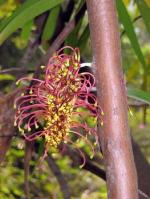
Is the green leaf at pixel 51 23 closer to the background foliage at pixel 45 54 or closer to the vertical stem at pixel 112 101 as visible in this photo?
the background foliage at pixel 45 54

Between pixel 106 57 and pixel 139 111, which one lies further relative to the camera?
pixel 139 111

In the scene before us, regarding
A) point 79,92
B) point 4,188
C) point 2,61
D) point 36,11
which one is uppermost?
point 2,61

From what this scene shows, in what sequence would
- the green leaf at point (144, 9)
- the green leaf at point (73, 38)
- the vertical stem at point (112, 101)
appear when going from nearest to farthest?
1. the vertical stem at point (112, 101)
2. the green leaf at point (144, 9)
3. the green leaf at point (73, 38)

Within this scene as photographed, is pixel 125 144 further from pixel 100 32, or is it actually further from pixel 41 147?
pixel 41 147

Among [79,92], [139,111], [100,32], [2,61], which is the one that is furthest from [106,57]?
[139,111]

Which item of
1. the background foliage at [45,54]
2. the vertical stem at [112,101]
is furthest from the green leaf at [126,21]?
the vertical stem at [112,101]

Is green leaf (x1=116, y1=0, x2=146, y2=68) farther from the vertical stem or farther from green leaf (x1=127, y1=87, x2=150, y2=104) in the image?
the vertical stem

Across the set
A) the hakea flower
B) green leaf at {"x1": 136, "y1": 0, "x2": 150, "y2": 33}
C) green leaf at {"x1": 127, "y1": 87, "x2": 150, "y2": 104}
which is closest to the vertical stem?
the hakea flower
